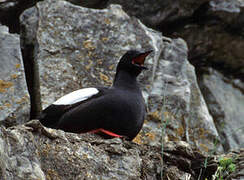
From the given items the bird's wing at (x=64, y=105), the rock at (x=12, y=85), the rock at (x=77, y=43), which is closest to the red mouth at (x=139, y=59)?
the bird's wing at (x=64, y=105)

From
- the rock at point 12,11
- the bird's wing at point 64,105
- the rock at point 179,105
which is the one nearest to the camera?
the bird's wing at point 64,105

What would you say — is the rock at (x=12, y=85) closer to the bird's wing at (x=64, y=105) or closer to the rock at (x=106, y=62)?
the rock at (x=106, y=62)

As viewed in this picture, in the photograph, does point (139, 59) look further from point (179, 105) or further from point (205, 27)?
point (205, 27)

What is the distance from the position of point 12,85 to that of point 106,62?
5.18ft

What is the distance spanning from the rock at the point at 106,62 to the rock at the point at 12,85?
31 cm

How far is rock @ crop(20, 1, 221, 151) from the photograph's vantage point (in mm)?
6895

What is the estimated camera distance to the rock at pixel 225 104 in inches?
311

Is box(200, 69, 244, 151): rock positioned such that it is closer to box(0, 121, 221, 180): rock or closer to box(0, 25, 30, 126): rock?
box(0, 121, 221, 180): rock

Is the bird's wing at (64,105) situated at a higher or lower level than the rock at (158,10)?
lower

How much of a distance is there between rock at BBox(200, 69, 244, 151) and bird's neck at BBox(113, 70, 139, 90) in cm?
242

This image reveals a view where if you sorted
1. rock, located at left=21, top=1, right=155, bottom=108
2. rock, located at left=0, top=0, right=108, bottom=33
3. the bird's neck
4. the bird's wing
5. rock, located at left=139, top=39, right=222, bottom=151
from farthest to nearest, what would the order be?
rock, located at left=0, top=0, right=108, bottom=33
rock, located at left=139, top=39, right=222, bottom=151
rock, located at left=21, top=1, right=155, bottom=108
the bird's neck
the bird's wing

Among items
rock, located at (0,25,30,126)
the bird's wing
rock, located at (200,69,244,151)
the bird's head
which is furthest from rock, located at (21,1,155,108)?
rock, located at (200,69,244,151)

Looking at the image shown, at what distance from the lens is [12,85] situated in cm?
645

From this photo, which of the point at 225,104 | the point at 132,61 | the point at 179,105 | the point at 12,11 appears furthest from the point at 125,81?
the point at 225,104
